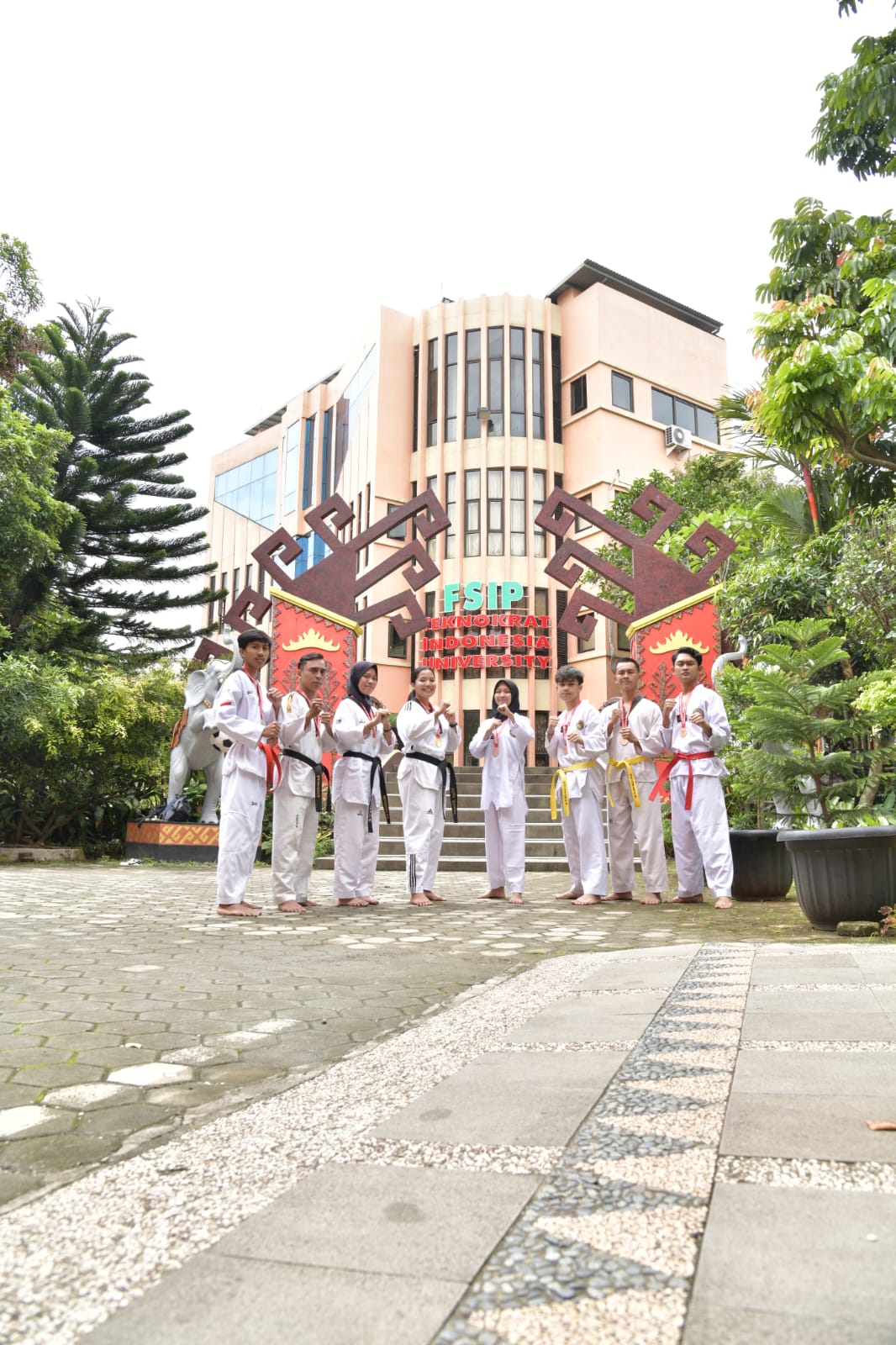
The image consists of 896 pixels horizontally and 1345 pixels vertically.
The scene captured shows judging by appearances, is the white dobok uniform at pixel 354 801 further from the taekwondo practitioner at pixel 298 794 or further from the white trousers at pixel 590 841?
the white trousers at pixel 590 841

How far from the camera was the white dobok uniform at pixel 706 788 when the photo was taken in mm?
6465

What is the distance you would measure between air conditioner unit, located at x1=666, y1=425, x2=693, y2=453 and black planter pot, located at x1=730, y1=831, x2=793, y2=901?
22.4 m

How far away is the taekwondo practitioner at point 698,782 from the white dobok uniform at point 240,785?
2.96 metres

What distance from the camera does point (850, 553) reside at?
8344 millimetres

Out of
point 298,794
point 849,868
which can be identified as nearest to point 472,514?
point 298,794

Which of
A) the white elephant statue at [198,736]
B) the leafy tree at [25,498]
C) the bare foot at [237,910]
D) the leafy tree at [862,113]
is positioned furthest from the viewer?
the leafy tree at [25,498]

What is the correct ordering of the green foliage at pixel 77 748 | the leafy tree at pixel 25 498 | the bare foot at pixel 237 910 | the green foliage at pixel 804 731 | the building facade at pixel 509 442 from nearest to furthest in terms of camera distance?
the green foliage at pixel 804 731, the bare foot at pixel 237 910, the green foliage at pixel 77 748, the leafy tree at pixel 25 498, the building facade at pixel 509 442

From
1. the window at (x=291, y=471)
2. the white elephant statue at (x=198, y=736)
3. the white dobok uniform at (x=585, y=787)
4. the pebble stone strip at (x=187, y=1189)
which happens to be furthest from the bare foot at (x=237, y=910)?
the window at (x=291, y=471)

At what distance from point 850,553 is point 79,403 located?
14972 mm

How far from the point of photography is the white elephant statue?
473 inches

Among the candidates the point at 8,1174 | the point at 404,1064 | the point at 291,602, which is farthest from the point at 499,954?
the point at 291,602

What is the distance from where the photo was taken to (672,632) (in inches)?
351

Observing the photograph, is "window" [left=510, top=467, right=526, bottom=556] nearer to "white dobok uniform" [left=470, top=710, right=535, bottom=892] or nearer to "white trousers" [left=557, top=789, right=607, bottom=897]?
"white dobok uniform" [left=470, top=710, right=535, bottom=892]

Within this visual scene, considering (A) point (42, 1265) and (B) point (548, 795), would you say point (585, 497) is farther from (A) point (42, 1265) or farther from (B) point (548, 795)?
(A) point (42, 1265)
